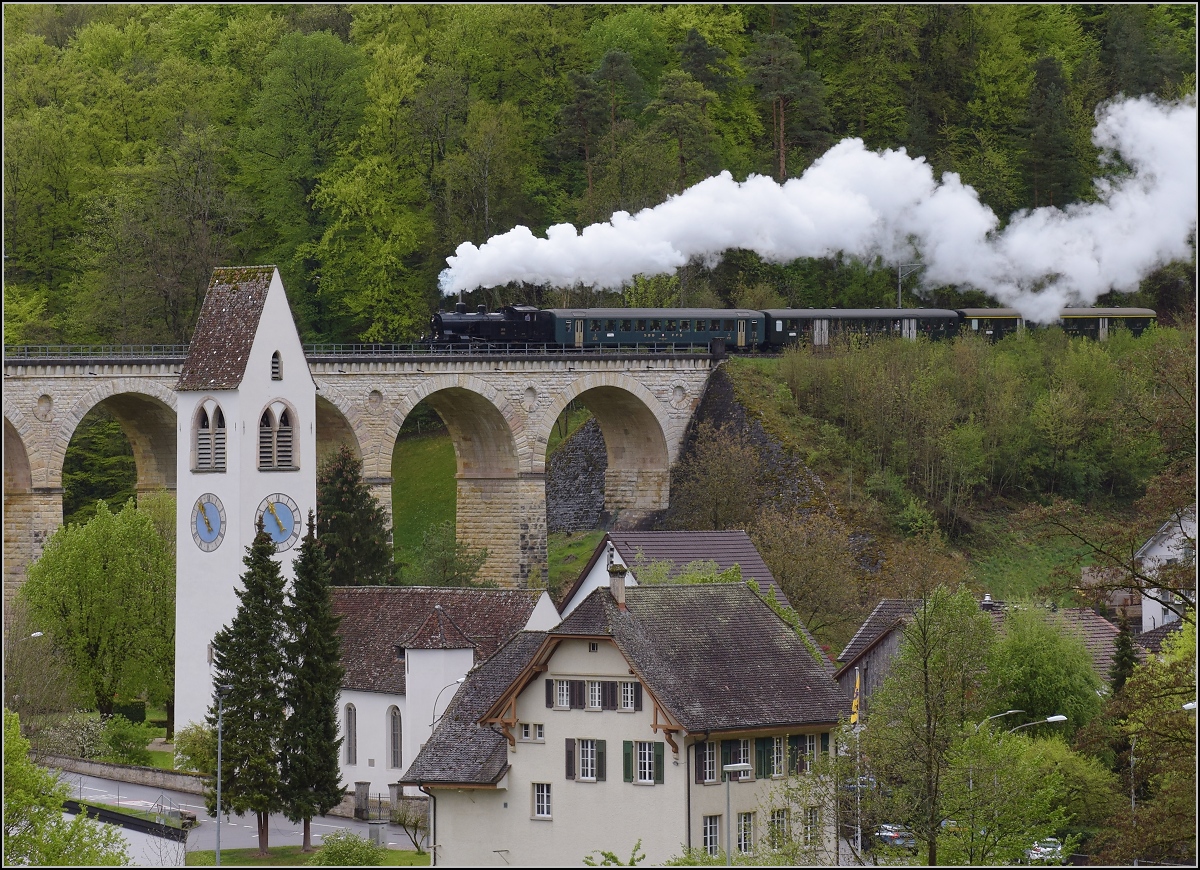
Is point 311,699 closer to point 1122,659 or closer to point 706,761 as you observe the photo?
point 706,761

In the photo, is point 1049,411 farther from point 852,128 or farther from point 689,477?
point 852,128

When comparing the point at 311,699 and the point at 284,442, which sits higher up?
the point at 284,442

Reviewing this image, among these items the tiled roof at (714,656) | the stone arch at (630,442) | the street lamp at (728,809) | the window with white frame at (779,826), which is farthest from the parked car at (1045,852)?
the stone arch at (630,442)

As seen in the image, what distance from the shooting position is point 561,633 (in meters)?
42.0

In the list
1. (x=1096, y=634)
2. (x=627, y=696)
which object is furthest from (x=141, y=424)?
(x=627, y=696)

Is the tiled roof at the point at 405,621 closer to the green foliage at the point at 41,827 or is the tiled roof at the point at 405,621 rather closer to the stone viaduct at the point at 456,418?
the green foliage at the point at 41,827

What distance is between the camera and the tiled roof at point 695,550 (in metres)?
58.4

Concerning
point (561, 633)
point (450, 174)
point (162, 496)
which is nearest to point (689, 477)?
point (162, 496)

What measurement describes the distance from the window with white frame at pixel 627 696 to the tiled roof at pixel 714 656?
1.79 ft

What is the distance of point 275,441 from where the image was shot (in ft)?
193

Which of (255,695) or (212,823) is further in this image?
(212,823)

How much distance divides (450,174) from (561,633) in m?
67.9

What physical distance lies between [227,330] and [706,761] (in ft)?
79.0

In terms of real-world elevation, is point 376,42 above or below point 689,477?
above
